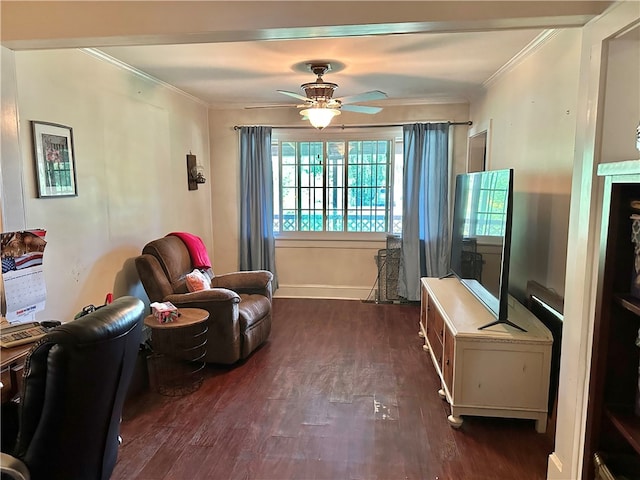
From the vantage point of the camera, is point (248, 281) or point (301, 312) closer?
point (248, 281)

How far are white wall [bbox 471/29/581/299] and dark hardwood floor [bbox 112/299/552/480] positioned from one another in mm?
1056

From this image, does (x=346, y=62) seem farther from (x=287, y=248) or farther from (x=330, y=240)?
(x=287, y=248)

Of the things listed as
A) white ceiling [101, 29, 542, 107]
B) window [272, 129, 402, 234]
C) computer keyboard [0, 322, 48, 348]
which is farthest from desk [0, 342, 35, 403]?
window [272, 129, 402, 234]

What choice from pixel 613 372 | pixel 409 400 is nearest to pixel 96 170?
pixel 409 400

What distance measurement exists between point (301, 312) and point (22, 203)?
10.1 feet

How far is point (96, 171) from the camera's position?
3164mm

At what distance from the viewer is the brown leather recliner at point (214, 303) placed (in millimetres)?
3271

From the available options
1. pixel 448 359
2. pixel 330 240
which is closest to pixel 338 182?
pixel 330 240

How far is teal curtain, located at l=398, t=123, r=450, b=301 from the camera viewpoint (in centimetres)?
486

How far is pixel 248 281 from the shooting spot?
3.94 metres

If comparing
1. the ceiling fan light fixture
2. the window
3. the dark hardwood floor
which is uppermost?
Answer: the ceiling fan light fixture

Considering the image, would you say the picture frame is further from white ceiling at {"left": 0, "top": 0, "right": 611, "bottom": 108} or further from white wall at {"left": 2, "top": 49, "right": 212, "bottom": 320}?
white ceiling at {"left": 0, "top": 0, "right": 611, "bottom": 108}

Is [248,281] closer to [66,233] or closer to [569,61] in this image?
[66,233]

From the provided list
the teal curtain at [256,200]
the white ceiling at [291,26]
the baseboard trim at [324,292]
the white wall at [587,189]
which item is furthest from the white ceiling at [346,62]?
the baseboard trim at [324,292]
